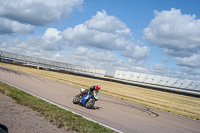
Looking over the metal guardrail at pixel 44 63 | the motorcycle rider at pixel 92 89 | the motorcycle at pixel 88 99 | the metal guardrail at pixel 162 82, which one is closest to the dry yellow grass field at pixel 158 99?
the motorcycle rider at pixel 92 89

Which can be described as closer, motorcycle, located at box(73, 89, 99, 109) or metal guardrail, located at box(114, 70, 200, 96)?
motorcycle, located at box(73, 89, 99, 109)

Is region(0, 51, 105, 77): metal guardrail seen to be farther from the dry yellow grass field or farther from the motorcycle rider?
the motorcycle rider

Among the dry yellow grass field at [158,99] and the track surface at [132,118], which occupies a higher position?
the track surface at [132,118]

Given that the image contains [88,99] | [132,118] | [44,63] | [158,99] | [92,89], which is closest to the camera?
[132,118]

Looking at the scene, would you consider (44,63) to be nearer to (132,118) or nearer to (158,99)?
(158,99)

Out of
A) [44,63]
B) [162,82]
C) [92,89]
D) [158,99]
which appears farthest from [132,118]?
[44,63]

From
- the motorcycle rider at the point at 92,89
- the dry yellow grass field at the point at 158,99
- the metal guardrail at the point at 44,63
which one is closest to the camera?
the motorcycle rider at the point at 92,89

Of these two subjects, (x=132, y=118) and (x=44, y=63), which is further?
(x=44, y=63)

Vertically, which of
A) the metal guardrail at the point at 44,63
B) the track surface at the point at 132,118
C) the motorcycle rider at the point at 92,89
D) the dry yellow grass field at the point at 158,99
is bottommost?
the dry yellow grass field at the point at 158,99

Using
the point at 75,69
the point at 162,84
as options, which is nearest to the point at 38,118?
the point at 162,84

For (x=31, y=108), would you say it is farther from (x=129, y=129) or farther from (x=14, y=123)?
(x=129, y=129)

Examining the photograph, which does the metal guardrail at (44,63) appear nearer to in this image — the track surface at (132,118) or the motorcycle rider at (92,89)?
the track surface at (132,118)

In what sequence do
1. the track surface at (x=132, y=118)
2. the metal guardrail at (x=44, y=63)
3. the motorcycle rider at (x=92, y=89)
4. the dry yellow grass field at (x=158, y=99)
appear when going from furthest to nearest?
the metal guardrail at (x=44, y=63) < the dry yellow grass field at (x=158, y=99) < the motorcycle rider at (x=92, y=89) < the track surface at (x=132, y=118)

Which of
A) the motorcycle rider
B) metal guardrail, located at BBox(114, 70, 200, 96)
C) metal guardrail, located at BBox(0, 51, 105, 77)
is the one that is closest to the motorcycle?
the motorcycle rider
